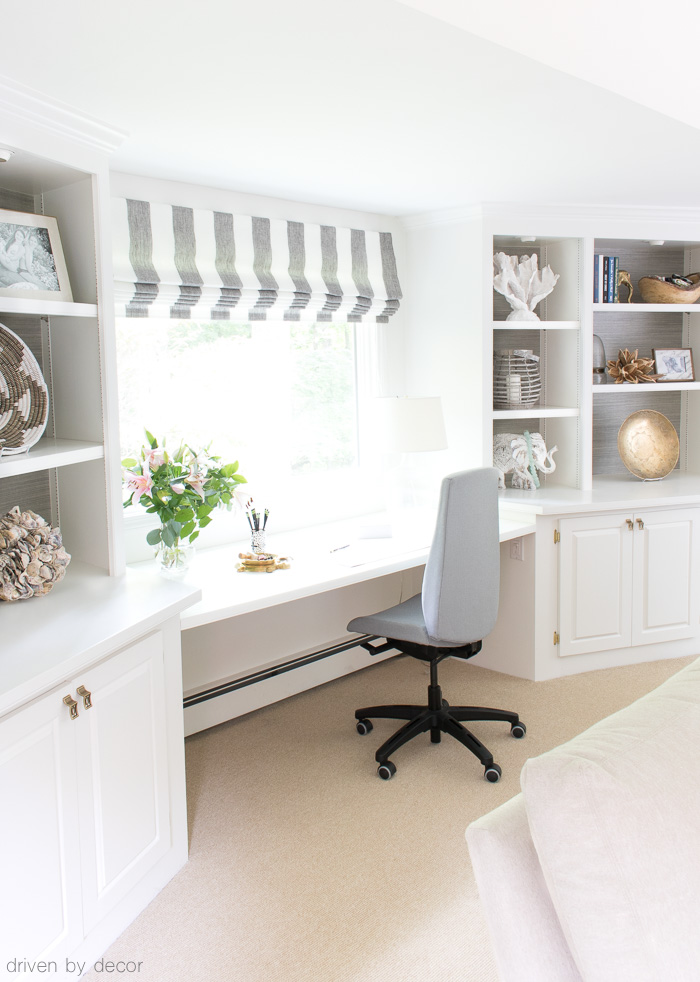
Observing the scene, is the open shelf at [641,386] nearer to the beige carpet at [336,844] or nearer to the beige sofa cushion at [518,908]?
the beige carpet at [336,844]

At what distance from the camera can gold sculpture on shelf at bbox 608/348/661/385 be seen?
4.06 metres

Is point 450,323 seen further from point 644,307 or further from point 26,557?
point 26,557

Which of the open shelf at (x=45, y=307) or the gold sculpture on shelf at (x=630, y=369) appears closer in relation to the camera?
the open shelf at (x=45, y=307)

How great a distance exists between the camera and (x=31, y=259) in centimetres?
221

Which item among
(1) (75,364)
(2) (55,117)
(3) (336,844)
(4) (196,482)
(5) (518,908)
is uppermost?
(2) (55,117)

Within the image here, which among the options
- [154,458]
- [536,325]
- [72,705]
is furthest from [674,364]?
[72,705]

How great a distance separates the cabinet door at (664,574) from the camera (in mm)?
3707

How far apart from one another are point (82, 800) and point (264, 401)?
197 centimetres

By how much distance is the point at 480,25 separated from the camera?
5.82ft

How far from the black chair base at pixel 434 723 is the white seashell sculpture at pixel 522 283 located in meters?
1.78

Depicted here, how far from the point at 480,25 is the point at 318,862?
88.0 inches

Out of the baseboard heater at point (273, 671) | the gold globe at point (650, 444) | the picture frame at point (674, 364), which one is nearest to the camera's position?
the baseboard heater at point (273, 671)

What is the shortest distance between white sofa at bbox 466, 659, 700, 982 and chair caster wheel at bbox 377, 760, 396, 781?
1685 mm

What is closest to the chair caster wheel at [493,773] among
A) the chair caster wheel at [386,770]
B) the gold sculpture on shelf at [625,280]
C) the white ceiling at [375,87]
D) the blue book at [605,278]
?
the chair caster wheel at [386,770]
